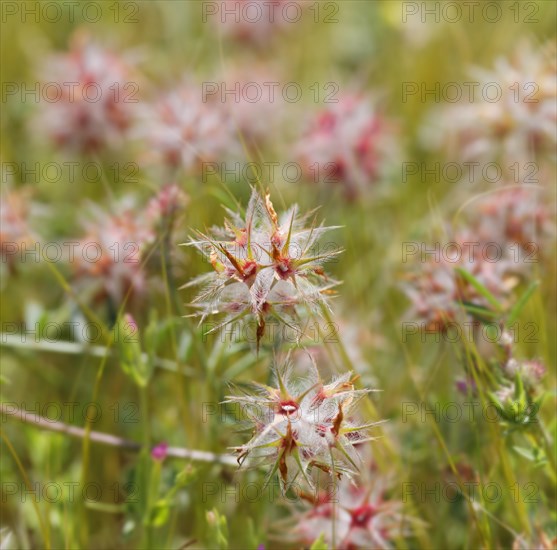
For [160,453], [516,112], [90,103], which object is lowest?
[160,453]

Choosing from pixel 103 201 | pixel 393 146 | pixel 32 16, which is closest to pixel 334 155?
pixel 393 146

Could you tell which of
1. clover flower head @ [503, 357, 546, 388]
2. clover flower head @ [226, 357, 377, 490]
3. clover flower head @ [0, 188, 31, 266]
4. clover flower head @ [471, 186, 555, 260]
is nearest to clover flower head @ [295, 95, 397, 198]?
clover flower head @ [471, 186, 555, 260]

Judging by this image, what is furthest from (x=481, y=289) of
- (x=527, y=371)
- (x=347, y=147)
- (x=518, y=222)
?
(x=347, y=147)

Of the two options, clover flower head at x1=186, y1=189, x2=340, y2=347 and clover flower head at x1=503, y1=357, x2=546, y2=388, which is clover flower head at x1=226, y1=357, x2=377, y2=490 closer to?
clover flower head at x1=186, y1=189, x2=340, y2=347

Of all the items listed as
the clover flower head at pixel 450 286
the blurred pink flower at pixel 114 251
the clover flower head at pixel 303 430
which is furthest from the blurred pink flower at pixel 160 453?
the clover flower head at pixel 450 286

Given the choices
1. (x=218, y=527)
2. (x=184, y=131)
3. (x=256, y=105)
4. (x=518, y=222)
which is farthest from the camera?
(x=256, y=105)

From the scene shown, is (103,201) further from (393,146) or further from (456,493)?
(456,493)

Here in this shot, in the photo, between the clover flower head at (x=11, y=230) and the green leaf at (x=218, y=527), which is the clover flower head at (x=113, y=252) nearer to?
the clover flower head at (x=11, y=230)

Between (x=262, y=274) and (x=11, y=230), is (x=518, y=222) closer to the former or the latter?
(x=262, y=274)
